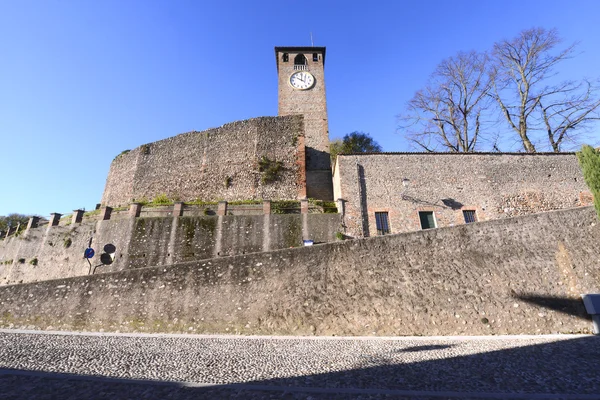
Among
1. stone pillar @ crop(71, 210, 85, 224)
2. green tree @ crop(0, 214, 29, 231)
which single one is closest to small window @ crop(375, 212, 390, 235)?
stone pillar @ crop(71, 210, 85, 224)

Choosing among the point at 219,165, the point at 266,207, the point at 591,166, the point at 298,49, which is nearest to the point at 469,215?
the point at 591,166

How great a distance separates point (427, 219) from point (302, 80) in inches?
→ 702

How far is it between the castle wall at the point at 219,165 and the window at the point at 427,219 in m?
7.01

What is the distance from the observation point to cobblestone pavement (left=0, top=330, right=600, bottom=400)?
10.7ft

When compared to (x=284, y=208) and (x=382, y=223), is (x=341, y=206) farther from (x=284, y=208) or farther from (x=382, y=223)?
(x=284, y=208)

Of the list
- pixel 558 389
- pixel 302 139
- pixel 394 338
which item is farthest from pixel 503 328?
pixel 302 139

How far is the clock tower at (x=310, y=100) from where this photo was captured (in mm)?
19500

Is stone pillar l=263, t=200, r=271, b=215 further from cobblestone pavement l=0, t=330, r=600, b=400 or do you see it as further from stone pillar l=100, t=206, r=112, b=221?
stone pillar l=100, t=206, r=112, b=221

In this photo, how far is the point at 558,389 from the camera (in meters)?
3.50

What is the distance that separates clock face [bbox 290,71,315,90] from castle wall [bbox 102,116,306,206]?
665cm

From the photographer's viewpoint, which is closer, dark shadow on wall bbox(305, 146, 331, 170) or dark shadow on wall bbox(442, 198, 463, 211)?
dark shadow on wall bbox(442, 198, 463, 211)

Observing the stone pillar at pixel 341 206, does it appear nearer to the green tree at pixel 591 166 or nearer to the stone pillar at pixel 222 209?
the stone pillar at pixel 222 209

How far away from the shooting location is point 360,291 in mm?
7402

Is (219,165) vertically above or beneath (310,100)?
beneath
